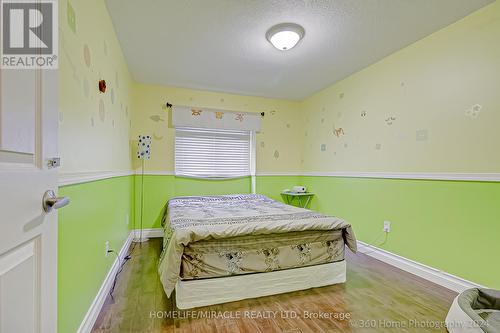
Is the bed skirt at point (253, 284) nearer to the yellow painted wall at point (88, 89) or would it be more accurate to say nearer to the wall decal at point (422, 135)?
the yellow painted wall at point (88, 89)

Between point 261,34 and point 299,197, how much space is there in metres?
2.61

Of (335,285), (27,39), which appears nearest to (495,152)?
(335,285)

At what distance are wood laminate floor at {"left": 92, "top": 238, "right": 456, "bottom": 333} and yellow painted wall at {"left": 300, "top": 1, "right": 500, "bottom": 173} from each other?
1.15 metres

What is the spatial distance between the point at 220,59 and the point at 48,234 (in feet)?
7.98

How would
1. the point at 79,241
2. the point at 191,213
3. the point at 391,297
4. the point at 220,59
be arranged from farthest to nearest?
the point at 220,59 → the point at 191,213 → the point at 391,297 → the point at 79,241

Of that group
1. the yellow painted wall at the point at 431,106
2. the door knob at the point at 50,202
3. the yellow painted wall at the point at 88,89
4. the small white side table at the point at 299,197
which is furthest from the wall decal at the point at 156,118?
the door knob at the point at 50,202

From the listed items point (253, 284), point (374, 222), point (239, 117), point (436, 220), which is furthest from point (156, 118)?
point (436, 220)

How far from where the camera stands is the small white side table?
12.3 feet

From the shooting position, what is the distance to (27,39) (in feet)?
2.03

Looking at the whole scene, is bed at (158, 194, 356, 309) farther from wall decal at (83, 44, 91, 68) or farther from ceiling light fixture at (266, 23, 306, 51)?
ceiling light fixture at (266, 23, 306, 51)

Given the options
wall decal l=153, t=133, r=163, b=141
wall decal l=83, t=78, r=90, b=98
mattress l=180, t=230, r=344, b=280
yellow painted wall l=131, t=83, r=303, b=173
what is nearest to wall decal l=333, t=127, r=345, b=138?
yellow painted wall l=131, t=83, r=303, b=173

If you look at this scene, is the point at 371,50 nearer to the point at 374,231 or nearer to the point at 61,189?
the point at 374,231

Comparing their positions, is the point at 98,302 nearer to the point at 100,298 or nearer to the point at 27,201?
the point at 100,298

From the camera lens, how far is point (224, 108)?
374 centimetres
